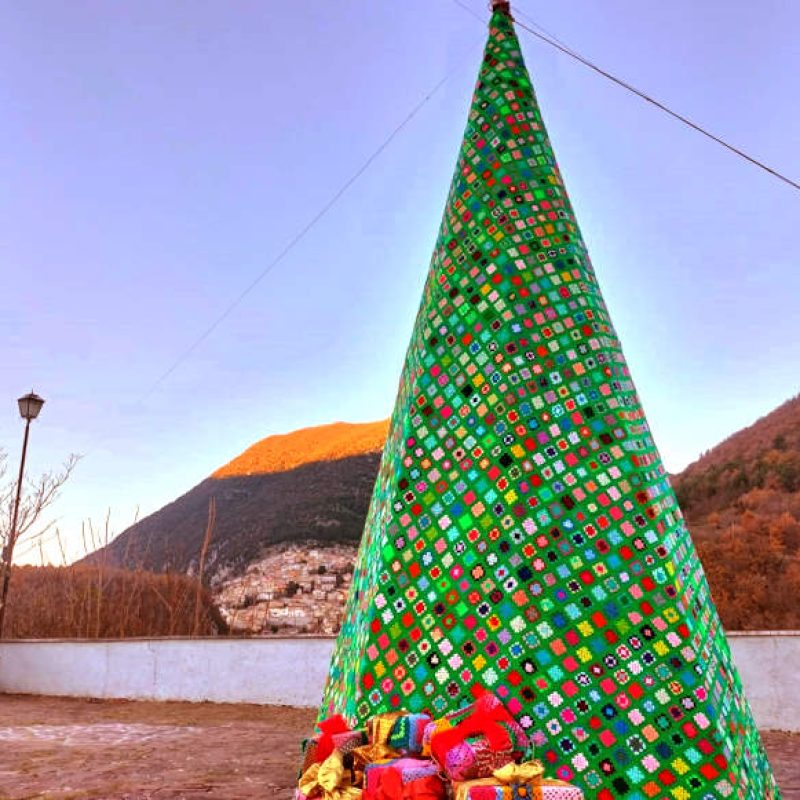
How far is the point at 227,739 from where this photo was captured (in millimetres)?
6152

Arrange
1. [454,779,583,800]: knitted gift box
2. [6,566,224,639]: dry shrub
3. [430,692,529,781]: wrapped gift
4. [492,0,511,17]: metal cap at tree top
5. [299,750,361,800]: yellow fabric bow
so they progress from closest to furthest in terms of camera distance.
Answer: [454,779,583,800]: knitted gift box → [430,692,529,781]: wrapped gift → [299,750,361,800]: yellow fabric bow → [492,0,511,17]: metal cap at tree top → [6,566,224,639]: dry shrub

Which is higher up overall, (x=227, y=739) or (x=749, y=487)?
(x=749, y=487)

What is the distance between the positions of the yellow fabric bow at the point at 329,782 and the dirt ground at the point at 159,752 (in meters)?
2.28

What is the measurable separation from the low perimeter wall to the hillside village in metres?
2.28

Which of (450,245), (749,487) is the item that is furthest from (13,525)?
(749,487)

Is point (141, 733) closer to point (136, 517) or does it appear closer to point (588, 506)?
point (588, 506)

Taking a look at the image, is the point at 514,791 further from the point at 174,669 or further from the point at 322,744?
the point at 174,669

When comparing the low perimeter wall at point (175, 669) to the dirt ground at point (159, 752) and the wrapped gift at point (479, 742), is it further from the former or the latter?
the wrapped gift at point (479, 742)

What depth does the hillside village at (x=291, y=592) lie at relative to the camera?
13.1m

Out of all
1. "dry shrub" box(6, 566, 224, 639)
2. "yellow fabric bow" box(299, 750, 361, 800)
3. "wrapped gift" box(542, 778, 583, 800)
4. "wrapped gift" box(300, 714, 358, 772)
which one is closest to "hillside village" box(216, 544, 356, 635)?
"dry shrub" box(6, 566, 224, 639)

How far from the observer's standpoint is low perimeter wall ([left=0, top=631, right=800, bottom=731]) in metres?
8.57

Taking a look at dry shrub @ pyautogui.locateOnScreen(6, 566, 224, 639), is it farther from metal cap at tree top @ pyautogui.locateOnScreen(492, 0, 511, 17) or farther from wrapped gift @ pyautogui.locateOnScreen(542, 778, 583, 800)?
wrapped gift @ pyautogui.locateOnScreen(542, 778, 583, 800)

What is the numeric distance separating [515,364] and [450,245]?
666 millimetres

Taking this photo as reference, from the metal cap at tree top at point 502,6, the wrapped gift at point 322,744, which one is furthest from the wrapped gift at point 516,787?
the metal cap at tree top at point 502,6
